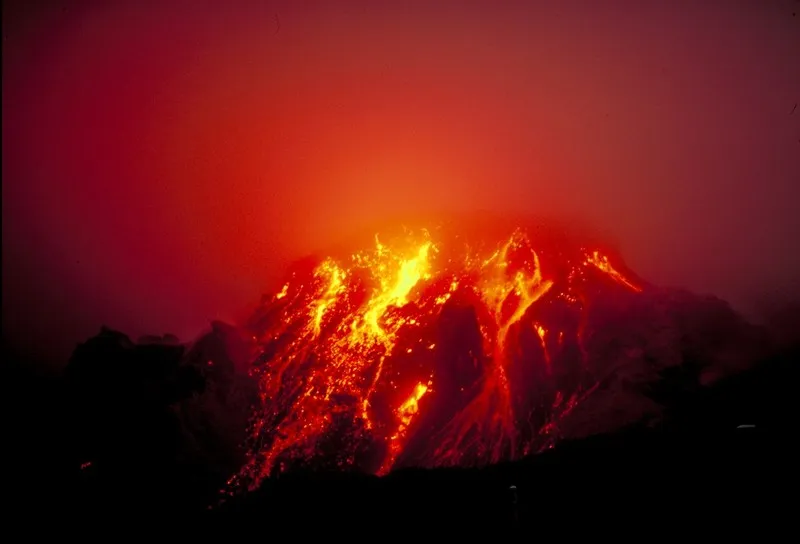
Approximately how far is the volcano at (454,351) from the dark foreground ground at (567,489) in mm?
4979

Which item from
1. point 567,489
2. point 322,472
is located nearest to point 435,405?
point 322,472

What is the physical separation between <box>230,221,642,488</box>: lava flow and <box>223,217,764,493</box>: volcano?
14 cm

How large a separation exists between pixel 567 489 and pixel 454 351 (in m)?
20.7

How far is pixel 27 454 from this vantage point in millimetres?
38375

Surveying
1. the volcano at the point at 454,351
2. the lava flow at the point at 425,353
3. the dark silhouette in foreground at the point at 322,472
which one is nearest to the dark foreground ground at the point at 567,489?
the dark silhouette in foreground at the point at 322,472

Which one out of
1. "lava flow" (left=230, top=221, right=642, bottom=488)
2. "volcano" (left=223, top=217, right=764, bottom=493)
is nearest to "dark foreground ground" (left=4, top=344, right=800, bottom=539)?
"volcano" (left=223, top=217, right=764, bottom=493)

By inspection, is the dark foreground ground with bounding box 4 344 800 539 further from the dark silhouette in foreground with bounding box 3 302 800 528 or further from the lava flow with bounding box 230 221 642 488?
the lava flow with bounding box 230 221 642 488

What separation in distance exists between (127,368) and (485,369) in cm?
3046

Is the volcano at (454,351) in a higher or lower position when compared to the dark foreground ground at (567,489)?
higher

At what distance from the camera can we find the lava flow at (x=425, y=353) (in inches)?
1656

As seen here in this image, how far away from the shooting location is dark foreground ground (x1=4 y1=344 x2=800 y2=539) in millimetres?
25109

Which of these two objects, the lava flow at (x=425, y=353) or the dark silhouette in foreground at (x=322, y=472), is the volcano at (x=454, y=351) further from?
the dark silhouette in foreground at (x=322, y=472)

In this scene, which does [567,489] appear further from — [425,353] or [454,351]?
[425,353]

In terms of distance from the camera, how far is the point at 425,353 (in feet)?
160
